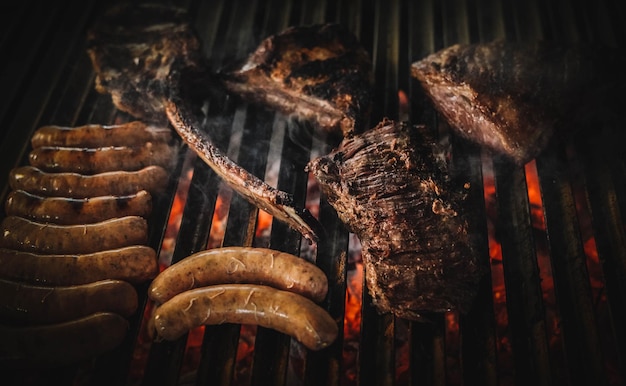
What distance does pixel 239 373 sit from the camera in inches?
140

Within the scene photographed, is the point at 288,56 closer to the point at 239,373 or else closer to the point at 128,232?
the point at 128,232

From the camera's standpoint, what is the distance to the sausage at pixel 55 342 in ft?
10.2

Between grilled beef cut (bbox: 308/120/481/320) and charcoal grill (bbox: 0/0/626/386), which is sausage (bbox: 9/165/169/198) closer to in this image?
charcoal grill (bbox: 0/0/626/386)

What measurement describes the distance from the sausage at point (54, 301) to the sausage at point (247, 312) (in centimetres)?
41

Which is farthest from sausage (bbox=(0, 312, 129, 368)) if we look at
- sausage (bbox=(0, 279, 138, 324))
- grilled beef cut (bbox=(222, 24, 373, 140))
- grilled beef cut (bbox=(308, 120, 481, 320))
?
grilled beef cut (bbox=(222, 24, 373, 140))

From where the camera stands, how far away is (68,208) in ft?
12.7

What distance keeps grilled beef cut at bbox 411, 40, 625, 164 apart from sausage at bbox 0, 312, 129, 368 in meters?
3.49

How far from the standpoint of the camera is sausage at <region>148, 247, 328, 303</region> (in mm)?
3512

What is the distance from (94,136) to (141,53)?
1098mm

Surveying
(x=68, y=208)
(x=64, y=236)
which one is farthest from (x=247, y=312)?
(x=68, y=208)

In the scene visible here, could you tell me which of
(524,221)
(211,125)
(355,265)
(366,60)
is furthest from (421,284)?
(211,125)

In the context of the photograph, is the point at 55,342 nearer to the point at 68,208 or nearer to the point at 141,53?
the point at 68,208

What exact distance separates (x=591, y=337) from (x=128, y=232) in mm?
3784

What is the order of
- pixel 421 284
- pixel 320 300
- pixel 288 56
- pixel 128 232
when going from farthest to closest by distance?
1. pixel 288 56
2. pixel 128 232
3. pixel 320 300
4. pixel 421 284
